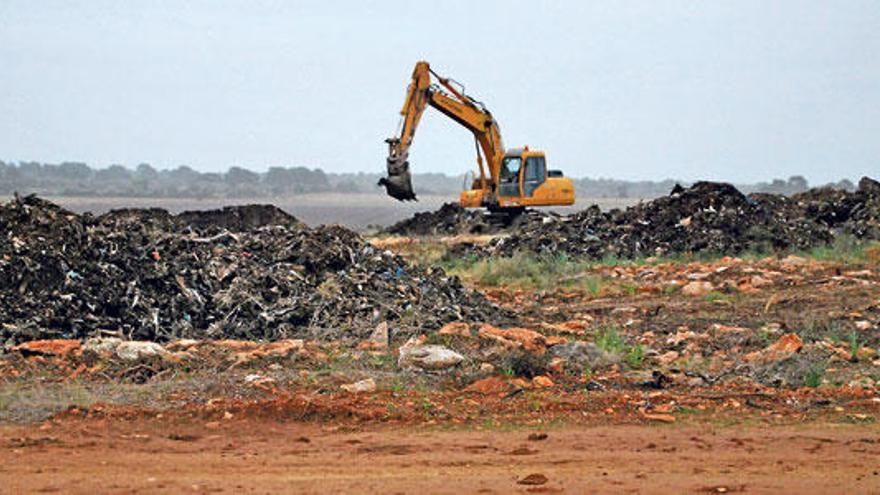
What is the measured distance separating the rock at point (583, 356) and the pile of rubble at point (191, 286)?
178cm

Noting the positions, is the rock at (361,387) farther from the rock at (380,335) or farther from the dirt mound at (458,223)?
the dirt mound at (458,223)

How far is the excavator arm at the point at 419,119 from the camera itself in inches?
1195

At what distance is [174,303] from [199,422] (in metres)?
4.28

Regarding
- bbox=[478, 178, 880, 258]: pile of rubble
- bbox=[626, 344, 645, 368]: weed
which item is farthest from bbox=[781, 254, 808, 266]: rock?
bbox=[626, 344, 645, 368]: weed

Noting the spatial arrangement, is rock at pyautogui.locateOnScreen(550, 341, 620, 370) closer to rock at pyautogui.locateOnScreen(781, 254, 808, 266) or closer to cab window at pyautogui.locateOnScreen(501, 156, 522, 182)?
rock at pyautogui.locateOnScreen(781, 254, 808, 266)

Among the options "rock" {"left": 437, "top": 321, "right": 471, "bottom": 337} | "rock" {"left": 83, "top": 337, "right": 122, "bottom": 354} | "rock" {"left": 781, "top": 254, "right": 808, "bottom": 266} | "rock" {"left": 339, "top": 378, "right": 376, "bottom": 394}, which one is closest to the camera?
"rock" {"left": 339, "top": 378, "right": 376, "bottom": 394}

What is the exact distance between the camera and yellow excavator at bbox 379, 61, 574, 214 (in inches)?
1212

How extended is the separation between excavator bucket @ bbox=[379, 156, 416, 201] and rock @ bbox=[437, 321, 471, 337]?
1687 centimetres

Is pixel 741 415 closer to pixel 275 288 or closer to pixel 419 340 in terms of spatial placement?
pixel 419 340

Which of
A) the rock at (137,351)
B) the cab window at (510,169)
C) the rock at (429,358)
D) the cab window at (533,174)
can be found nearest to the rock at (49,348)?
the rock at (137,351)

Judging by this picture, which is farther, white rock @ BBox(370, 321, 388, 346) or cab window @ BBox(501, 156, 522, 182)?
cab window @ BBox(501, 156, 522, 182)

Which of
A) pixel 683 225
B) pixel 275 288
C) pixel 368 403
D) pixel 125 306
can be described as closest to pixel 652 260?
pixel 683 225

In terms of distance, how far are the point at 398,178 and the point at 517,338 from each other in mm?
17412

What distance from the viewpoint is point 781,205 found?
1211 inches
